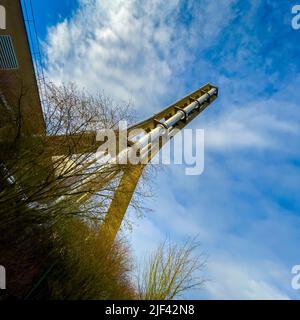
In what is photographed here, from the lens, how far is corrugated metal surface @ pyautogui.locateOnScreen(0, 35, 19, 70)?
12773mm

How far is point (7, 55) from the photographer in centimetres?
1311

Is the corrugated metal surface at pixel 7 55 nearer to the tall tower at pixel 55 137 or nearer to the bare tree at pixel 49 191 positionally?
the tall tower at pixel 55 137

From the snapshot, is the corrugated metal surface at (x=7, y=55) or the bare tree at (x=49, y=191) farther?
the corrugated metal surface at (x=7, y=55)

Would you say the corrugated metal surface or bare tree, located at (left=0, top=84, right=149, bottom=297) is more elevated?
the corrugated metal surface

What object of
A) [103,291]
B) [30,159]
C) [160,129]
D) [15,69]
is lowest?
[103,291]

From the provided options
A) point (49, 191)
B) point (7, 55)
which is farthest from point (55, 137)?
point (7, 55)

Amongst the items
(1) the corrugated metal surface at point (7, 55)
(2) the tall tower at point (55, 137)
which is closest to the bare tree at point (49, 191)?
(2) the tall tower at point (55, 137)

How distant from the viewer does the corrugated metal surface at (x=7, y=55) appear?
1277 cm

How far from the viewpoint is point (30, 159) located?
7820 millimetres

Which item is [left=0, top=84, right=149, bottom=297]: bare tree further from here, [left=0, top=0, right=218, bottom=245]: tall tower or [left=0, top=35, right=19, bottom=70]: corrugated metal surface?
[left=0, top=35, right=19, bottom=70]: corrugated metal surface

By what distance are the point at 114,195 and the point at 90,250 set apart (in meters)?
2.44

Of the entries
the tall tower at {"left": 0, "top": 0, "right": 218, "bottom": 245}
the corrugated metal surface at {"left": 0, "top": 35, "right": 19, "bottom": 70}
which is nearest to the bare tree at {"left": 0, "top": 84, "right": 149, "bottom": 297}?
the tall tower at {"left": 0, "top": 0, "right": 218, "bottom": 245}
